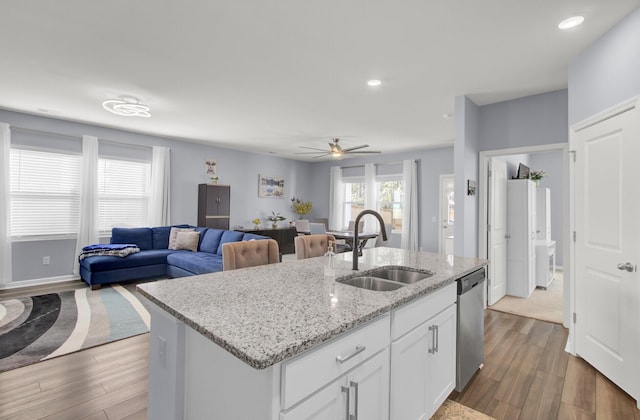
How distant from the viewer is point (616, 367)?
88.3 inches

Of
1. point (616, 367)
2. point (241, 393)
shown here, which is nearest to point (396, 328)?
point (241, 393)

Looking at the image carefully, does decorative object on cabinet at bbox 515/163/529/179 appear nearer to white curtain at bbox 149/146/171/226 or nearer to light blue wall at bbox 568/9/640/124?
light blue wall at bbox 568/9/640/124

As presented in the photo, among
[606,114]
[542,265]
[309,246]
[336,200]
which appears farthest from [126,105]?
[542,265]

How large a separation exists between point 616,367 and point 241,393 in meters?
2.74

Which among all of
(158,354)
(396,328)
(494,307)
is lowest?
(494,307)

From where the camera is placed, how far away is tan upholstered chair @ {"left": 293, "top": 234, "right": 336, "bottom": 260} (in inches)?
115

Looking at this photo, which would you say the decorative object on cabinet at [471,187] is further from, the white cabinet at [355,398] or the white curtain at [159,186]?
the white curtain at [159,186]

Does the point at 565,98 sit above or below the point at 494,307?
above

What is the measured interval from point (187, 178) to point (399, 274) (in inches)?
225

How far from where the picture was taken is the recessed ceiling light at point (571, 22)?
2.19m

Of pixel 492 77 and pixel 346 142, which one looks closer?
pixel 492 77

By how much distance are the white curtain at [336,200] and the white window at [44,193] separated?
5554 mm

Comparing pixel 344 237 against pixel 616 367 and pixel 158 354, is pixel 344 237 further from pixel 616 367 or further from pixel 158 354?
pixel 158 354

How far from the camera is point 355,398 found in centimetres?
113
